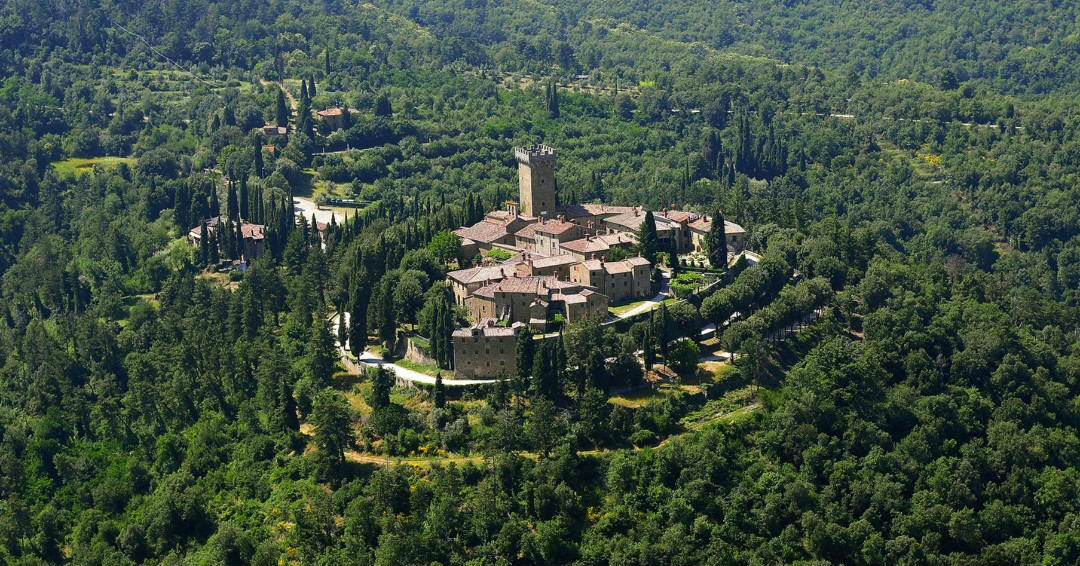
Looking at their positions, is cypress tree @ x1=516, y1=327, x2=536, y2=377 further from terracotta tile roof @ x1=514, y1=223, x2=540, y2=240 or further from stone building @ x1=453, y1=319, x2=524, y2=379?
terracotta tile roof @ x1=514, y1=223, x2=540, y2=240

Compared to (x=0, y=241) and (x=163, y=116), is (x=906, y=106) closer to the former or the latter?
(x=163, y=116)

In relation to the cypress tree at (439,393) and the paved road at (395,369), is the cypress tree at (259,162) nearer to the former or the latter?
the paved road at (395,369)

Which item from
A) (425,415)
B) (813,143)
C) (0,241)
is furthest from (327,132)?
(425,415)

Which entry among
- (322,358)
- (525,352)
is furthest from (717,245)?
(322,358)

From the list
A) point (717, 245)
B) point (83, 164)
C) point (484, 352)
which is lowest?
point (83, 164)

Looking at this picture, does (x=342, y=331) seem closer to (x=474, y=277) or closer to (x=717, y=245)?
(x=474, y=277)

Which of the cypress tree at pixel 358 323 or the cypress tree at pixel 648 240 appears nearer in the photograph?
the cypress tree at pixel 358 323

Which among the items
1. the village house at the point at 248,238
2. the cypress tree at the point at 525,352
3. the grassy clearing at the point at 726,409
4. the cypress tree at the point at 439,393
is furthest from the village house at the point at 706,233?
the village house at the point at 248,238
